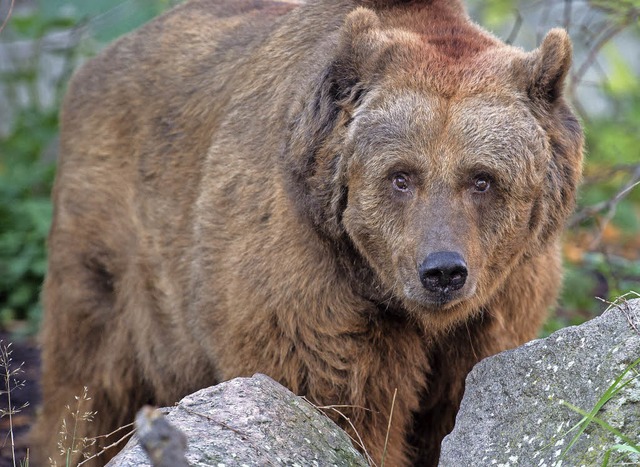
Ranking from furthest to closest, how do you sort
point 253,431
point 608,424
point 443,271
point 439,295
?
point 439,295
point 443,271
point 253,431
point 608,424

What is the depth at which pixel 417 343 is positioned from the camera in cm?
480

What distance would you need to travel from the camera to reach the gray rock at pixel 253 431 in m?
3.55

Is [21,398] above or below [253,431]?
below

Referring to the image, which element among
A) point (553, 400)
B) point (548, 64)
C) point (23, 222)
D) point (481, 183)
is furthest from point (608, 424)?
point (23, 222)

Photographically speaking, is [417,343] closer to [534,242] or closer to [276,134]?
[534,242]

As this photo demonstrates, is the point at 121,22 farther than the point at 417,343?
Yes

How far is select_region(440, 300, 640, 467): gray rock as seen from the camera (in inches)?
146

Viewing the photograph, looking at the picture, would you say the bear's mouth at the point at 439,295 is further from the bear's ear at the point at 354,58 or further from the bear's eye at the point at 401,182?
the bear's ear at the point at 354,58

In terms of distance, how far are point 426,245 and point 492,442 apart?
0.80 meters

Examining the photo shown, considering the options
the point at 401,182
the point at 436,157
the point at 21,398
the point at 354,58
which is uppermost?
the point at 354,58


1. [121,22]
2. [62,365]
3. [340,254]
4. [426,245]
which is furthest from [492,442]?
[121,22]

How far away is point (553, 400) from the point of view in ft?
13.0

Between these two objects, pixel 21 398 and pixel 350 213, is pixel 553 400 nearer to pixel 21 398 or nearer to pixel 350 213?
pixel 350 213

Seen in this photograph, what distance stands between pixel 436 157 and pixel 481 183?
23 centimetres
